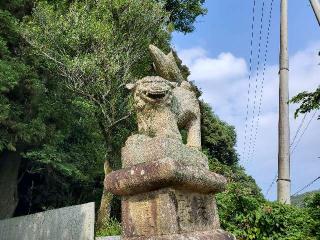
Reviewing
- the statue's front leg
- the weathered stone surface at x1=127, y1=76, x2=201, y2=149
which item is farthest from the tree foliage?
the weathered stone surface at x1=127, y1=76, x2=201, y2=149

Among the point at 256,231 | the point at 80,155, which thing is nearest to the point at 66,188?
the point at 80,155

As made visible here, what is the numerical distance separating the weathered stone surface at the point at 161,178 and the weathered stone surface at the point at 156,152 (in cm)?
11

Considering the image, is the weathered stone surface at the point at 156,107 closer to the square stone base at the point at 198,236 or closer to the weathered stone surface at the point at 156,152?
the weathered stone surface at the point at 156,152

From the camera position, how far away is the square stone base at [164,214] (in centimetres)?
372

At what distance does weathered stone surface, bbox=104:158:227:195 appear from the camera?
3719 mm

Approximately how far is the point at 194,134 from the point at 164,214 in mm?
1265

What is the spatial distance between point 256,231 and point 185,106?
417 cm

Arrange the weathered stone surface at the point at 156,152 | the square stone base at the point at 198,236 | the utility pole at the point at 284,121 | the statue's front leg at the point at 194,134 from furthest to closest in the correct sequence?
1. the utility pole at the point at 284,121
2. the statue's front leg at the point at 194,134
3. the weathered stone surface at the point at 156,152
4. the square stone base at the point at 198,236

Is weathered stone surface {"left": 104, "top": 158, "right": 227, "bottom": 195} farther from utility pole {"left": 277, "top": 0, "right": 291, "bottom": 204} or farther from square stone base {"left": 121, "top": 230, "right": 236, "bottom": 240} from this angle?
utility pole {"left": 277, "top": 0, "right": 291, "bottom": 204}

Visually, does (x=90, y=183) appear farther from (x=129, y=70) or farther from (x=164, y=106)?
(x=164, y=106)

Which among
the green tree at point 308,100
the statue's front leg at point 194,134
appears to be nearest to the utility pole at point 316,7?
the green tree at point 308,100

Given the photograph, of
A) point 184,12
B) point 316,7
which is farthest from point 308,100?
point 184,12

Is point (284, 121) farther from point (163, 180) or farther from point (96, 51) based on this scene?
point (163, 180)

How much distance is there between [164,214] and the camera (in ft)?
12.2
